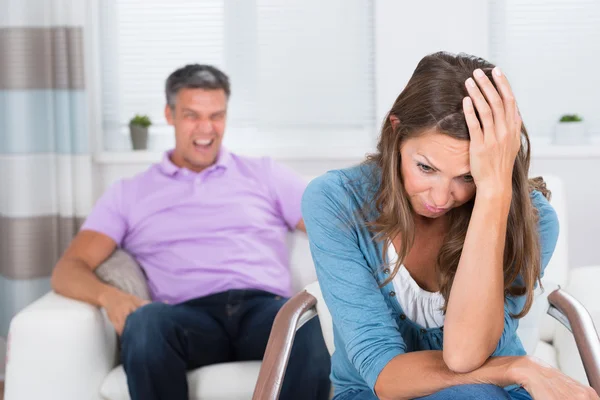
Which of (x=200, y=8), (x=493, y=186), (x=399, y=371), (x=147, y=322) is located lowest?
(x=147, y=322)

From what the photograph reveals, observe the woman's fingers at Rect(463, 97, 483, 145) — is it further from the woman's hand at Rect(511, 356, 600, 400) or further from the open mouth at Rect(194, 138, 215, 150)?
the open mouth at Rect(194, 138, 215, 150)

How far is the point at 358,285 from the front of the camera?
1.50 m

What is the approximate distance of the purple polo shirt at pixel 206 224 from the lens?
2570 millimetres

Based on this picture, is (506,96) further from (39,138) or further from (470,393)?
(39,138)

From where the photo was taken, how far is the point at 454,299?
55.7 inches

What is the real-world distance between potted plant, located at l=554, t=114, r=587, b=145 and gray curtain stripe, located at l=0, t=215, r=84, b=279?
6.37 ft

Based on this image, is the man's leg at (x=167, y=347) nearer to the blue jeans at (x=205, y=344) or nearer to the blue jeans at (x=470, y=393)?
the blue jeans at (x=205, y=344)

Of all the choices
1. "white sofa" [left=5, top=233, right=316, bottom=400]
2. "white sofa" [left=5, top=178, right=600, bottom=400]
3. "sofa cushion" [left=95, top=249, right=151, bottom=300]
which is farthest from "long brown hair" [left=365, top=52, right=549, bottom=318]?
"sofa cushion" [left=95, top=249, right=151, bottom=300]

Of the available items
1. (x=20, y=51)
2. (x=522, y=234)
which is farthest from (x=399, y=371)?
(x=20, y=51)

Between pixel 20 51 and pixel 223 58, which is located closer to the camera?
pixel 20 51

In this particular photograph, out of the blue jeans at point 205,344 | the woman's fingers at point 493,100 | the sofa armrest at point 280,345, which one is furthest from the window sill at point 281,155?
the woman's fingers at point 493,100

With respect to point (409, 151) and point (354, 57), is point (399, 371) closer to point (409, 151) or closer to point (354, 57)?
point (409, 151)

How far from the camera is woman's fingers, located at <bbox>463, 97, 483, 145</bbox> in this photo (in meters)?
Answer: 1.31

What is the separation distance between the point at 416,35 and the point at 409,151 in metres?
1.84
